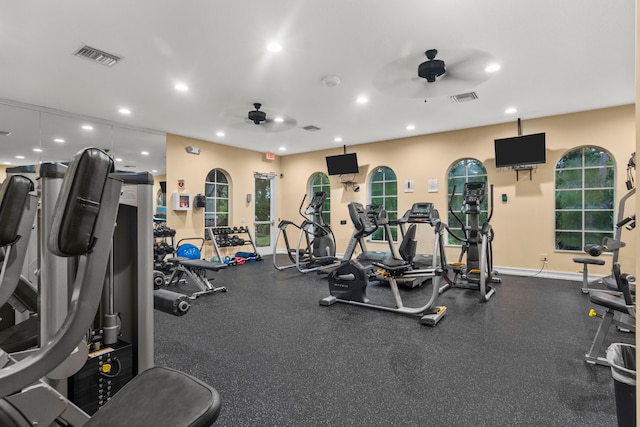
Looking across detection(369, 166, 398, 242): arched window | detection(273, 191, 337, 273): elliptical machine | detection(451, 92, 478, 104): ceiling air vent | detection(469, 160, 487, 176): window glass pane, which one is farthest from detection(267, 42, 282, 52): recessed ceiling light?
detection(469, 160, 487, 176): window glass pane

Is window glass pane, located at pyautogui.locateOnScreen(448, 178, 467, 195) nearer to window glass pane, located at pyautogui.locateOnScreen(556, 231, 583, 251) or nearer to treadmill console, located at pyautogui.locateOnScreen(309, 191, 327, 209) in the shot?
window glass pane, located at pyautogui.locateOnScreen(556, 231, 583, 251)

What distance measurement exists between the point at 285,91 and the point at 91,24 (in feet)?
7.41

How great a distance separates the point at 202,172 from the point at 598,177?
7.85 meters

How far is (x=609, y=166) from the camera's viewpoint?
5355 mm

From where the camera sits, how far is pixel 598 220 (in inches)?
215

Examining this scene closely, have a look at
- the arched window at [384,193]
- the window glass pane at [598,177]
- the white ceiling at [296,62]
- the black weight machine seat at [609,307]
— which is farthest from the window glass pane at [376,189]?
the black weight machine seat at [609,307]

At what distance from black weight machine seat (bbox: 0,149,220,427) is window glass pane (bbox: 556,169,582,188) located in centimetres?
675

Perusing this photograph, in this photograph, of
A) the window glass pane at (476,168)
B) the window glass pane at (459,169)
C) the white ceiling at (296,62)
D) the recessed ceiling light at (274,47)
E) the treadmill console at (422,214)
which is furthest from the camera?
the window glass pane at (459,169)

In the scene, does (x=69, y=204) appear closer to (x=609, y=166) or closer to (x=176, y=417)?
(x=176, y=417)

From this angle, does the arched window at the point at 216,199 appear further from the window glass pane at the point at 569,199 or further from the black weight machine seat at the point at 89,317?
the window glass pane at the point at 569,199

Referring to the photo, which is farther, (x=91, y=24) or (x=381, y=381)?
(x=91, y=24)

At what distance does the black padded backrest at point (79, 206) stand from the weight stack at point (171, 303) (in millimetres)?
783

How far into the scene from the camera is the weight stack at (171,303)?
1.48 meters

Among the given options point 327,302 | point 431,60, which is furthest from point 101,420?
point 431,60
